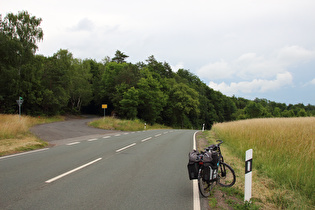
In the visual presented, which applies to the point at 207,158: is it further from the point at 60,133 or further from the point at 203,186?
the point at 60,133

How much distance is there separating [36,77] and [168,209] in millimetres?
37628

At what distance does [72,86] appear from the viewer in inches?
2101

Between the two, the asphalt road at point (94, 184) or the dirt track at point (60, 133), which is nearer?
the asphalt road at point (94, 184)

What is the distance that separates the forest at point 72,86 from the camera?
3275 cm

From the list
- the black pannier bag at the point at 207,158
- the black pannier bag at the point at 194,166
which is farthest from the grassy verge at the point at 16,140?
the black pannier bag at the point at 207,158

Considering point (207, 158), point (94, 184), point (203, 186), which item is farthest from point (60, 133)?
point (207, 158)

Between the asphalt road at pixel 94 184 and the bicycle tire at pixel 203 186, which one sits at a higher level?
the bicycle tire at pixel 203 186

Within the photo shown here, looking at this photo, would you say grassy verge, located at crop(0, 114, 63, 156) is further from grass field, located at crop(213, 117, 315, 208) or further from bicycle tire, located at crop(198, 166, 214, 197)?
Result: grass field, located at crop(213, 117, 315, 208)

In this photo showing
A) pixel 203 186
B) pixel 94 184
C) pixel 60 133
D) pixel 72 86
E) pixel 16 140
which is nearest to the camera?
pixel 203 186

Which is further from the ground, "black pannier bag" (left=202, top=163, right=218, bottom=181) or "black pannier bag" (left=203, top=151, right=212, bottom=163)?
"black pannier bag" (left=203, top=151, right=212, bottom=163)

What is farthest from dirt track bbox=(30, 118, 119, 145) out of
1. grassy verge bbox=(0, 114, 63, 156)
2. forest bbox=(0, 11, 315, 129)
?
forest bbox=(0, 11, 315, 129)

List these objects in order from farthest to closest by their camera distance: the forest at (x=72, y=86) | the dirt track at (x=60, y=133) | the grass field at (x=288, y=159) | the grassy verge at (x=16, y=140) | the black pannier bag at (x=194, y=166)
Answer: the forest at (x=72, y=86)
the dirt track at (x=60, y=133)
the grassy verge at (x=16, y=140)
the grass field at (x=288, y=159)
the black pannier bag at (x=194, y=166)

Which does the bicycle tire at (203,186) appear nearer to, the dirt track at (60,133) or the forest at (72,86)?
the dirt track at (60,133)

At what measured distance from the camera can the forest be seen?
3275 centimetres
